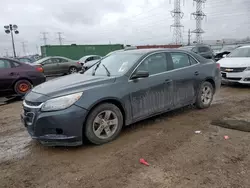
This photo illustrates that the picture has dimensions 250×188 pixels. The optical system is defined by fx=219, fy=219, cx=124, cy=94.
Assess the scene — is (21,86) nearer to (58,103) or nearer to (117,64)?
(117,64)

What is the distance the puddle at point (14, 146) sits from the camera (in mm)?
3426

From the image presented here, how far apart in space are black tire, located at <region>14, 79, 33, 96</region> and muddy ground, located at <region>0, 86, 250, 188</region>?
3.39 metres

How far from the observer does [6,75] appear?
7309mm

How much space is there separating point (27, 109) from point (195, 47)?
13.8 metres

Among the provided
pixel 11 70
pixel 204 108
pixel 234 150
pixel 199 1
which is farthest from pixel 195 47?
pixel 199 1

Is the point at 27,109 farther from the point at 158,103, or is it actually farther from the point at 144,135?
the point at 158,103

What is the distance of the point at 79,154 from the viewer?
131 inches

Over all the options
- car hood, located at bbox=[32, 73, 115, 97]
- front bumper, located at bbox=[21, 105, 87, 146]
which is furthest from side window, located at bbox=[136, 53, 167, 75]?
front bumper, located at bbox=[21, 105, 87, 146]

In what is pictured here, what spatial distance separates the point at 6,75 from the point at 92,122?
5.29m

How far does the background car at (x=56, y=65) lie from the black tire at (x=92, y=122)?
37.0ft

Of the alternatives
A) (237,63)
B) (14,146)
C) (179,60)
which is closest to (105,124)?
(14,146)

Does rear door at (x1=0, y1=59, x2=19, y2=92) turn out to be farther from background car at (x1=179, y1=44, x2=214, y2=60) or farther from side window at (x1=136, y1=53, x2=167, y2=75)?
background car at (x1=179, y1=44, x2=214, y2=60)

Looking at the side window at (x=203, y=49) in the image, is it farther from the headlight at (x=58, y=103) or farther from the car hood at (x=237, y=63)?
the headlight at (x=58, y=103)

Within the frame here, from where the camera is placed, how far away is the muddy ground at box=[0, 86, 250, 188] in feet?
8.61
